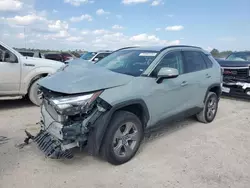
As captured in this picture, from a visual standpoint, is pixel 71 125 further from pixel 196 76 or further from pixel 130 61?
pixel 196 76

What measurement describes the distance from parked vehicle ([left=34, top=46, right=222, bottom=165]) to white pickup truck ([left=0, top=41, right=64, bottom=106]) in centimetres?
287

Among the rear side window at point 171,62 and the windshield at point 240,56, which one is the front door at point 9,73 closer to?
the rear side window at point 171,62

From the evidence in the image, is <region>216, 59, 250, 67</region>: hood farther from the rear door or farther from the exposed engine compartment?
the exposed engine compartment

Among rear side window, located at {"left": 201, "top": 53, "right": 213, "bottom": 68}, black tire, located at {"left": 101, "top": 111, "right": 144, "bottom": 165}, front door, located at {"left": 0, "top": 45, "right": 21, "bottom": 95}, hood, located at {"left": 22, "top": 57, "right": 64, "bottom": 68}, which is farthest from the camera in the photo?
hood, located at {"left": 22, "top": 57, "right": 64, "bottom": 68}

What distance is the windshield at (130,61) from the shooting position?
408 centimetres

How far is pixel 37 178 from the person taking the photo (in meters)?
3.27

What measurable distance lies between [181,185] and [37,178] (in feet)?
6.10

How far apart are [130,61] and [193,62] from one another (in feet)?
4.98

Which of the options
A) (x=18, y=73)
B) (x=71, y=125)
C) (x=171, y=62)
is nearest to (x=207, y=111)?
(x=171, y=62)

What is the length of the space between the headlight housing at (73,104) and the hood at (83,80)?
0.29 ft

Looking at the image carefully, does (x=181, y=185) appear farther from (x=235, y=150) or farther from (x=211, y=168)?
(x=235, y=150)

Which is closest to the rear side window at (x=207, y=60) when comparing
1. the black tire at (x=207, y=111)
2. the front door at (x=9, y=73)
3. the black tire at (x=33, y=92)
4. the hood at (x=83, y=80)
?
the black tire at (x=207, y=111)

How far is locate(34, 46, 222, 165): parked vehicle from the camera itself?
324 centimetres

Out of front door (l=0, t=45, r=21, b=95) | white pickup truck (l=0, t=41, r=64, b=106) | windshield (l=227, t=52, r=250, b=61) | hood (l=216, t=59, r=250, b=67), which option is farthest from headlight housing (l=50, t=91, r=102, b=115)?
windshield (l=227, t=52, r=250, b=61)
